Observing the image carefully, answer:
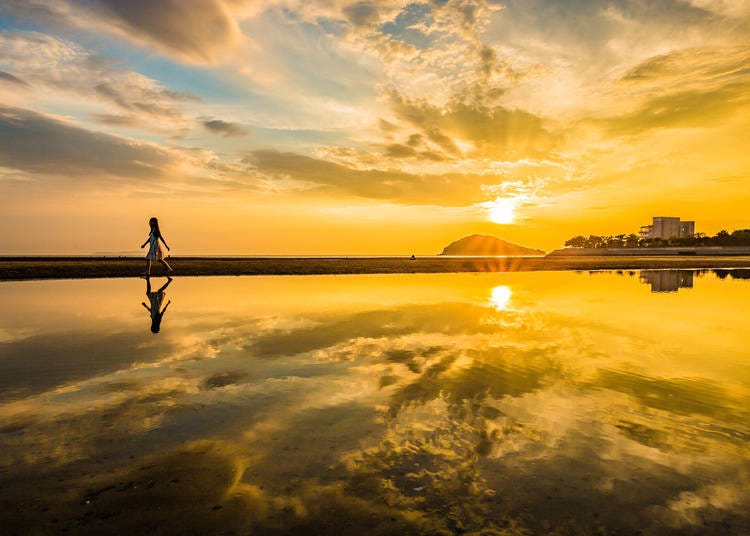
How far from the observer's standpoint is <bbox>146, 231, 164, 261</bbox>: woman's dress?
2620 cm

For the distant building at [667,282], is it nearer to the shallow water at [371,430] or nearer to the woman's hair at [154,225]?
the shallow water at [371,430]

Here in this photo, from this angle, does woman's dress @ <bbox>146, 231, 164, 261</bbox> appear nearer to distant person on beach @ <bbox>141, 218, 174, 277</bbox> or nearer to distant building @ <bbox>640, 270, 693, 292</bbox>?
distant person on beach @ <bbox>141, 218, 174, 277</bbox>

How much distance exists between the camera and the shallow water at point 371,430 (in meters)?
3.91

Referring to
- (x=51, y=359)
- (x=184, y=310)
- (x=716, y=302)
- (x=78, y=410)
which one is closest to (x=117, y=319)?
(x=184, y=310)

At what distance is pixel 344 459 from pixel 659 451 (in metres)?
3.97

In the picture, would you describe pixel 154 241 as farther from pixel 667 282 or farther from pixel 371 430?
pixel 667 282

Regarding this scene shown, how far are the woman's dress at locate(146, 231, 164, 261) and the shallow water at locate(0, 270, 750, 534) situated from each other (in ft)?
45.8

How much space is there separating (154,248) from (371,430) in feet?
85.8

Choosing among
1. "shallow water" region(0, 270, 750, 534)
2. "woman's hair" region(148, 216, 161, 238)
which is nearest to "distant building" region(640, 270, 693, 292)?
"shallow water" region(0, 270, 750, 534)

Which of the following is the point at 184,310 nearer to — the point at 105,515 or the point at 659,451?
the point at 105,515

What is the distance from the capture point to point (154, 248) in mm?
27281

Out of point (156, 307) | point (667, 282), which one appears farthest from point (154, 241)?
point (667, 282)

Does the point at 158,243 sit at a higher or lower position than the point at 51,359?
higher

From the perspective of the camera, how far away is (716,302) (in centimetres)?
2050
